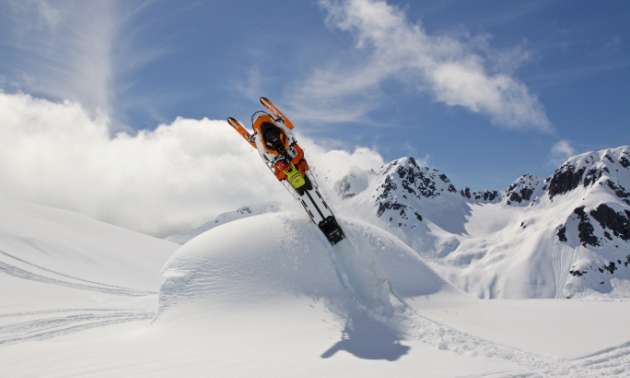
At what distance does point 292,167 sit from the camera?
14570 millimetres

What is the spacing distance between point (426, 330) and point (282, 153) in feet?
30.2

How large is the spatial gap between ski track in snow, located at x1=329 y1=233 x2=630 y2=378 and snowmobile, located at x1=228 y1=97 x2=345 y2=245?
126 cm

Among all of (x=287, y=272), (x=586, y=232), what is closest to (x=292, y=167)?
(x=287, y=272)

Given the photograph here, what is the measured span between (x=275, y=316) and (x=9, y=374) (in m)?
7.13

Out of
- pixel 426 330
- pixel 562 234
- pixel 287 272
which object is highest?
pixel 287 272

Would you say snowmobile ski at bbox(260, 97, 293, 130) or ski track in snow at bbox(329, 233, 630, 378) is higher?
snowmobile ski at bbox(260, 97, 293, 130)

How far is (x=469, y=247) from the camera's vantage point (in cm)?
17262

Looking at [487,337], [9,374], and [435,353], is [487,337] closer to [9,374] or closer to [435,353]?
[435,353]

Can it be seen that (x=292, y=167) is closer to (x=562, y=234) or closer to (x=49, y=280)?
(x=49, y=280)

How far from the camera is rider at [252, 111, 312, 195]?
47.5 feet

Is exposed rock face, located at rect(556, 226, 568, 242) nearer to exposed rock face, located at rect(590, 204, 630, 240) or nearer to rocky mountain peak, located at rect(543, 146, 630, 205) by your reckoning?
exposed rock face, located at rect(590, 204, 630, 240)

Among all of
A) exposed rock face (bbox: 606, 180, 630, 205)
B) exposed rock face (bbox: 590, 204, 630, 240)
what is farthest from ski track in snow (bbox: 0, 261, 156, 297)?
exposed rock face (bbox: 606, 180, 630, 205)

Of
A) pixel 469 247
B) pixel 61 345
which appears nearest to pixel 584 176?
pixel 469 247

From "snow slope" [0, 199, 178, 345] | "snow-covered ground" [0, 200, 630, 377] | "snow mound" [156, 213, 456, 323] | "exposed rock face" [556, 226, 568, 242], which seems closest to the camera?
"snow-covered ground" [0, 200, 630, 377]
